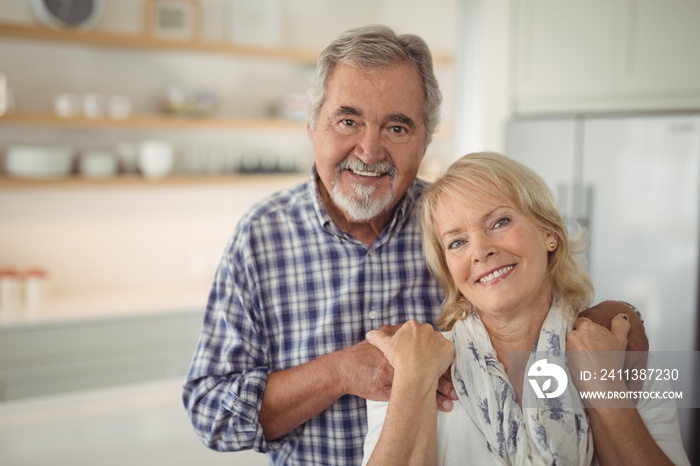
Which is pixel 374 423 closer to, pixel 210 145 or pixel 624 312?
pixel 624 312

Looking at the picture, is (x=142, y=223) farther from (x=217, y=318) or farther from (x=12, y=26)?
(x=217, y=318)

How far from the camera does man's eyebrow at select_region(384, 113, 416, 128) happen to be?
147 cm

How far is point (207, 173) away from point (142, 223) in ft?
1.58

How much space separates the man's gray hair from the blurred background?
107 cm

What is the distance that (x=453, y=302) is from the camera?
148 cm

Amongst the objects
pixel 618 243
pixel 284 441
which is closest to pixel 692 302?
pixel 618 243

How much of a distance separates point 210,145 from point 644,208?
8.21 ft

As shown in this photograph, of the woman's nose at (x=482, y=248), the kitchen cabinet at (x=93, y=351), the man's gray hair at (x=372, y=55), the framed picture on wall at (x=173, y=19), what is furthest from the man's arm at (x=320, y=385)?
the framed picture on wall at (x=173, y=19)

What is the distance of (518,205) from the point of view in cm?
133

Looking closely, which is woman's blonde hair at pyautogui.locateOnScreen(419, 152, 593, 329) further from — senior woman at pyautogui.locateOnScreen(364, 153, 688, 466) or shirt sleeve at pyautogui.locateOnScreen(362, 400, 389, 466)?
shirt sleeve at pyautogui.locateOnScreen(362, 400, 389, 466)

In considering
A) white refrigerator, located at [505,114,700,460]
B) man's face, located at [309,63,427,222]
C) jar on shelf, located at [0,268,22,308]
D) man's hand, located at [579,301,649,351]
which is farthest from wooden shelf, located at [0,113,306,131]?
man's hand, located at [579,301,649,351]

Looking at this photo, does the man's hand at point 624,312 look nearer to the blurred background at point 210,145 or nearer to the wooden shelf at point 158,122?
the blurred background at point 210,145

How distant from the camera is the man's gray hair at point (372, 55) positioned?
1.46 m

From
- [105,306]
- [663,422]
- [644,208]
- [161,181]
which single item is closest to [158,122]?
[161,181]
